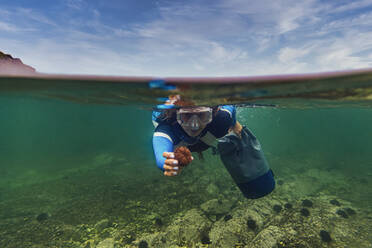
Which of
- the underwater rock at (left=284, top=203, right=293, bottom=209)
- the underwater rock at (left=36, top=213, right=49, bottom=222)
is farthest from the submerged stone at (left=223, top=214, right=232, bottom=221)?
the underwater rock at (left=36, top=213, right=49, bottom=222)

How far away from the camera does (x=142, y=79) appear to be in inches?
233

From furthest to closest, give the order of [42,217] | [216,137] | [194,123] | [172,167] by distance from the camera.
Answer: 1. [42,217]
2. [216,137]
3. [194,123]
4. [172,167]

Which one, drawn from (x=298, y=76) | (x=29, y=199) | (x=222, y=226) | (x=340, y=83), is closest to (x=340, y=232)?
(x=222, y=226)

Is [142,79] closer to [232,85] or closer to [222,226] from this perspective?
[232,85]

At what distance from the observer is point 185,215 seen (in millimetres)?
7277

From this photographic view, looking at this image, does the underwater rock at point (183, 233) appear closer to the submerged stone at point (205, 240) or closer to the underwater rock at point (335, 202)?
the submerged stone at point (205, 240)

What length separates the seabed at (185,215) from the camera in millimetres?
6023

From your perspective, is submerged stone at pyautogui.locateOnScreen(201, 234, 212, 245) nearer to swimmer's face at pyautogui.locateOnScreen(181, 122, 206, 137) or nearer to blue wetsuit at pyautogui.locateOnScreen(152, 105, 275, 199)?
blue wetsuit at pyautogui.locateOnScreen(152, 105, 275, 199)

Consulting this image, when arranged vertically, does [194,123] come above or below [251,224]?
above

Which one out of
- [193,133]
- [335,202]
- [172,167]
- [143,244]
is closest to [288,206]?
[335,202]

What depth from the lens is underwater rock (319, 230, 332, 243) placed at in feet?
19.0

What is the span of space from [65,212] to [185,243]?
6018mm

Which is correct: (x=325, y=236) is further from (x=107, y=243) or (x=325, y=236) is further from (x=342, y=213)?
(x=107, y=243)

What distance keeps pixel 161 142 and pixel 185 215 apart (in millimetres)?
4581
